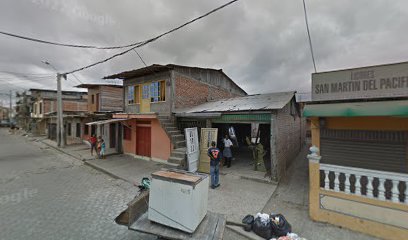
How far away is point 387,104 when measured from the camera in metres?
Result: 3.95

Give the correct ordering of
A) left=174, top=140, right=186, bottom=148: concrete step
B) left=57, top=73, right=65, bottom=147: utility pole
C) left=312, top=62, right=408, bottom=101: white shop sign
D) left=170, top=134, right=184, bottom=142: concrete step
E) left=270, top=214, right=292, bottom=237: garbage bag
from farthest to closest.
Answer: left=57, top=73, right=65, bottom=147: utility pole, left=170, top=134, right=184, bottom=142: concrete step, left=174, top=140, right=186, bottom=148: concrete step, left=312, top=62, right=408, bottom=101: white shop sign, left=270, top=214, right=292, bottom=237: garbage bag

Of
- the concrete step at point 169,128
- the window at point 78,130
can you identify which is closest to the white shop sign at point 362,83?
the concrete step at point 169,128

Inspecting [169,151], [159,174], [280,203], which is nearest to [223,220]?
[159,174]

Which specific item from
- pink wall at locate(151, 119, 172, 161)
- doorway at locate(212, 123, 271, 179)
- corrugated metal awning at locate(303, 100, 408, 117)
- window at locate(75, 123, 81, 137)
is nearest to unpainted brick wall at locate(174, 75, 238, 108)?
pink wall at locate(151, 119, 172, 161)

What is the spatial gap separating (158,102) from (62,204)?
22.7 feet

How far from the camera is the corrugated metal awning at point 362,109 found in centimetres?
370

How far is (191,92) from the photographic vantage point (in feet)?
38.7

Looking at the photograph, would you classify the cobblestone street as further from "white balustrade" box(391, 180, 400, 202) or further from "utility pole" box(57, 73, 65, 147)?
"utility pole" box(57, 73, 65, 147)

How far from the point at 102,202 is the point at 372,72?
863cm

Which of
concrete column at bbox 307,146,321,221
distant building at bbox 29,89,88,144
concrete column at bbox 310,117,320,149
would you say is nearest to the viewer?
concrete column at bbox 307,146,321,221

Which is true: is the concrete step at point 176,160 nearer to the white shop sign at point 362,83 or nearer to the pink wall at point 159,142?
the pink wall at point 159,142

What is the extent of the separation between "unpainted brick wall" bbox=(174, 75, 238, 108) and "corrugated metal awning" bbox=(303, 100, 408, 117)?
741 centimetres

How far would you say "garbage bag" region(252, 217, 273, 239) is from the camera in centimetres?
368

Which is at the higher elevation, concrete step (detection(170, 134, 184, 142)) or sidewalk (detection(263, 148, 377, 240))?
concrete step (detection(170, 134, 184, 142))
